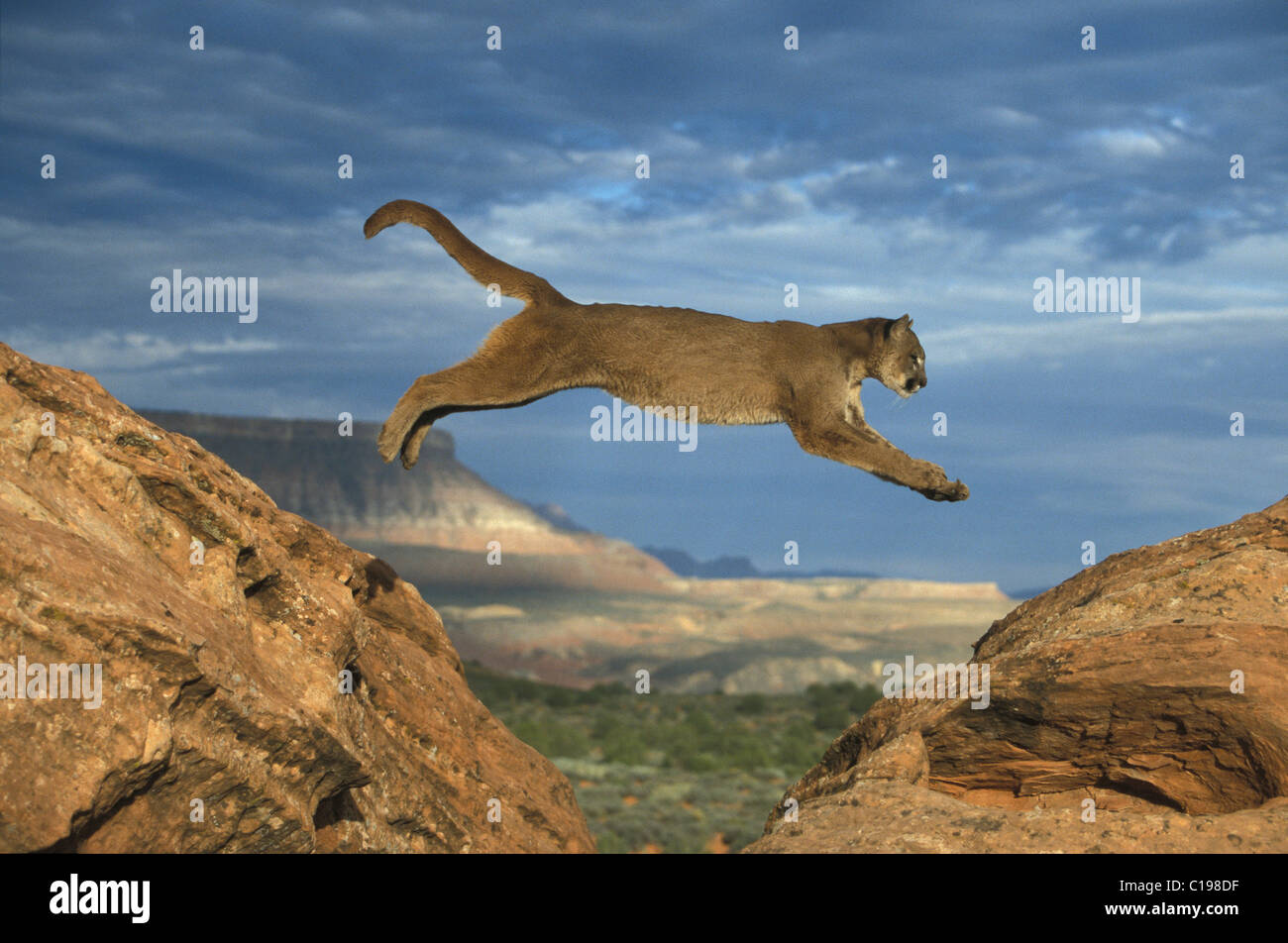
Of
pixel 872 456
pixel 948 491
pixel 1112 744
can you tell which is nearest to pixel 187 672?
pixel 872 456

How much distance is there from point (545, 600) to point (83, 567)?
4016 inches

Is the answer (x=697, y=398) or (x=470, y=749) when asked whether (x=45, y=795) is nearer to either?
(x=470, y=749)

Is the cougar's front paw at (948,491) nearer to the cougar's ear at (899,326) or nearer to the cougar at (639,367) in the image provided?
the cougar at (639,367)

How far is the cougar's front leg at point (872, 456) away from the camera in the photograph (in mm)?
8297

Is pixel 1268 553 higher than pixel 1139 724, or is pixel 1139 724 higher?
pixel 1268 553

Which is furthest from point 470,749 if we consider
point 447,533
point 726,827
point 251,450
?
point 251,450

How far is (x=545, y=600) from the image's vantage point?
350 ft

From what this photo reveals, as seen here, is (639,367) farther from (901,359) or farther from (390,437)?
(901,359)

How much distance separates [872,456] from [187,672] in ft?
17.3

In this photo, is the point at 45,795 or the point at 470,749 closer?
the point at 45,795

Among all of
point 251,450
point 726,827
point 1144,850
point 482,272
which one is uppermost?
point 251,450
